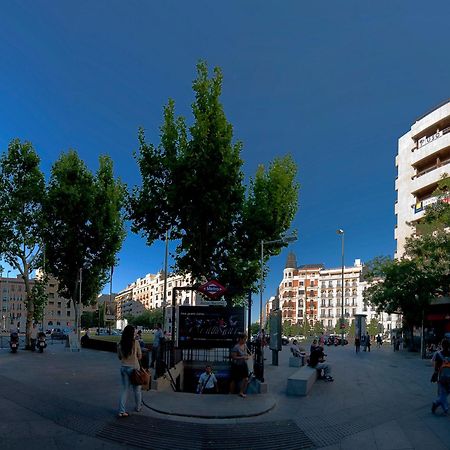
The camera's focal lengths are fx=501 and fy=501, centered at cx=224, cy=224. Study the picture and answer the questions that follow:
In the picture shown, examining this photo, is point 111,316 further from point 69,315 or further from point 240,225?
point 69,315

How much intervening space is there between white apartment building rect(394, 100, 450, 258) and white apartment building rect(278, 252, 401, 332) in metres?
83.1

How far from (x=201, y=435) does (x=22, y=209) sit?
2529cm

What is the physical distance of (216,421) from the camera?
31.2ft

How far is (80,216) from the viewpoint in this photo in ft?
115

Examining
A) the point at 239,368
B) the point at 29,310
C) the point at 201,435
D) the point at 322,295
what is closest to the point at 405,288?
the point at 29,310

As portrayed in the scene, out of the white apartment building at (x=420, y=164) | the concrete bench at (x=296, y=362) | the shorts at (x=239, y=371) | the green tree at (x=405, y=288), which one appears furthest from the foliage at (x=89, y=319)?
the shorts at (x=239, y=371)

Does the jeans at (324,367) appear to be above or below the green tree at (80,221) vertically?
below

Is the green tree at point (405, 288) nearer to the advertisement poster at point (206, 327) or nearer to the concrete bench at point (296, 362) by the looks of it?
the concrete bench at point (296, 362)

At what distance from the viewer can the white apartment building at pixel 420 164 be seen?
4431 centimetres

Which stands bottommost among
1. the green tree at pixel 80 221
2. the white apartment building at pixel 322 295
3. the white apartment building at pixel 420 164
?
the white apartment building at pixel 322 295

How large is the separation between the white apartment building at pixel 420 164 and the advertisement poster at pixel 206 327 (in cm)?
2734

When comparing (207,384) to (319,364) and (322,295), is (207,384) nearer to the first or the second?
(319,364)

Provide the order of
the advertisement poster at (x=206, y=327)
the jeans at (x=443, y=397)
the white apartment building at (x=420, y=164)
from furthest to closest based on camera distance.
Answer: the white apartment building at (x=420, y=164) < the advertisement poster at (x=206, y=327) < the jeans at (x=443, y=397)

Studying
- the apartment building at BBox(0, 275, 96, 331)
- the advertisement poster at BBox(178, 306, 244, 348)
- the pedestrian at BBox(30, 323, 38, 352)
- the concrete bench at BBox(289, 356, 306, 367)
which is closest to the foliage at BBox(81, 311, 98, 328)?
the apartment building at BBox(0, 275, 96, 331)
